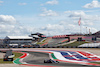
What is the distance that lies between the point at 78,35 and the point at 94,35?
12.0 m

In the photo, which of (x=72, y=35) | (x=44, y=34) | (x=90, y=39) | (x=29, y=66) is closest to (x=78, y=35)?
(x=72, y=35)

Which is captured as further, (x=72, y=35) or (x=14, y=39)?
(x=14, y=39)

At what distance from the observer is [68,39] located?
124 meters

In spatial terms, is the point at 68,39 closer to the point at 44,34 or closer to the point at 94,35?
the point at 94,35

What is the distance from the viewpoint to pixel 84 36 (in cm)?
12000

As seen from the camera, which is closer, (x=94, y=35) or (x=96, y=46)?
(x=96, y=46)

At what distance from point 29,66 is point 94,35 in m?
89.6

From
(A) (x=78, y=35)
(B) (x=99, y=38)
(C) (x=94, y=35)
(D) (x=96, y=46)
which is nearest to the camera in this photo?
(D) (x=96, y=46)

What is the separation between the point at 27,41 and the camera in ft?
496

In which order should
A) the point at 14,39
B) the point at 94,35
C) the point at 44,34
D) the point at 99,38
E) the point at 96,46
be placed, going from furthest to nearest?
the point at 44,34, the point at 14,39, the point at 94,35, the point at 99,38, the point at 96,46

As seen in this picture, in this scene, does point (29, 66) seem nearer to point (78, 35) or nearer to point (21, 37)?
point (78, 35)

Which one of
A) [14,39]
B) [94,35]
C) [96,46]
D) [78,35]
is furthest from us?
[14,39]

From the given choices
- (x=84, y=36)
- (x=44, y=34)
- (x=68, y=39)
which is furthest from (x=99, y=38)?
(x=44, y=34)

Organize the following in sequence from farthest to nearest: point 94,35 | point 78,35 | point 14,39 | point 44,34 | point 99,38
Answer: point 44,34, point 14,39, point 78,35, point 94,35, point 99,38
